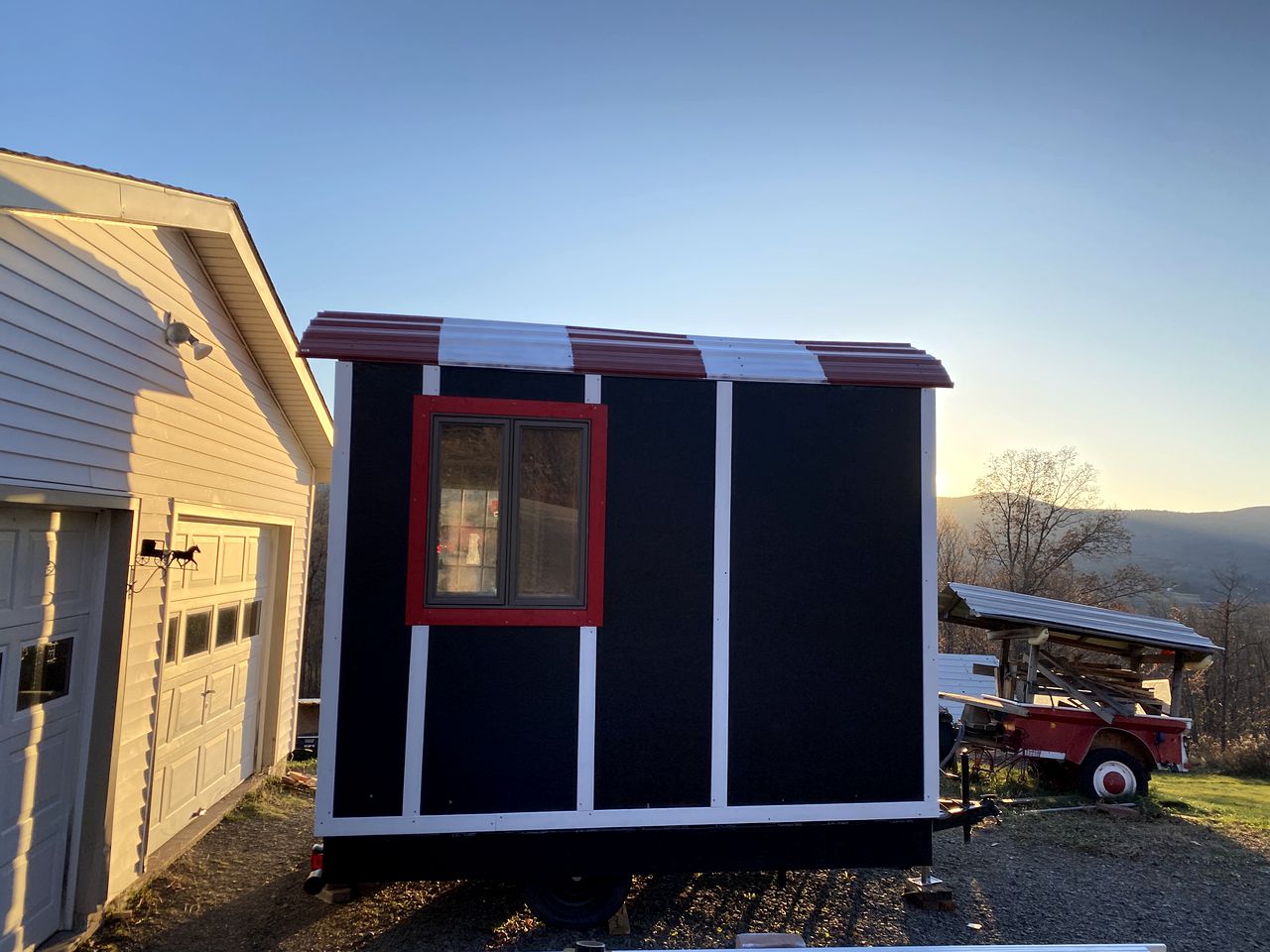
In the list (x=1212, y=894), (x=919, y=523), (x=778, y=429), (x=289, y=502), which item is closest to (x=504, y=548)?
(x=778, y=429)

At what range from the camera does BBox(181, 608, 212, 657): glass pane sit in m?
5.84

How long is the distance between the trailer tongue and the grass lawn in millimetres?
468

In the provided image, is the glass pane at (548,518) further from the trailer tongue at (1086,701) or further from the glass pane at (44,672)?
the trailer tongue at (1086,701)

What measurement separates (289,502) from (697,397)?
5602 millimetres

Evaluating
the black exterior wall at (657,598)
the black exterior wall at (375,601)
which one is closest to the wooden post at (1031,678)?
the black exterior wall at (657,598)

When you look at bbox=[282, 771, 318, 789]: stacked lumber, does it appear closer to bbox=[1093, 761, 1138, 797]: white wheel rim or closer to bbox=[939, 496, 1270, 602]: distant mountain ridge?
bbox=[1093, 761, 1138, 797]: white wheel rim

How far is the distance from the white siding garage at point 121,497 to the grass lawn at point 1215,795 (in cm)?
953

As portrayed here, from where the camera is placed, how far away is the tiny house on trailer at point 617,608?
12.9ft

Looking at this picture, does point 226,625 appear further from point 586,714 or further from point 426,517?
point 586,714

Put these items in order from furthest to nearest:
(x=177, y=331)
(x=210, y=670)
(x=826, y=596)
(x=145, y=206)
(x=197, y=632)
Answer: (x=210, y=670) < (x=197, y=632) < (x=177, y=331) < (x=145, y=206) < (x=826, y=596)

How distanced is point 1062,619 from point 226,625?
8457 millimetres

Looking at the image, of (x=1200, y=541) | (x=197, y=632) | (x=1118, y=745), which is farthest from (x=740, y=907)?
(x=1200, y=541)

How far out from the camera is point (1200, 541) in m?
89.3

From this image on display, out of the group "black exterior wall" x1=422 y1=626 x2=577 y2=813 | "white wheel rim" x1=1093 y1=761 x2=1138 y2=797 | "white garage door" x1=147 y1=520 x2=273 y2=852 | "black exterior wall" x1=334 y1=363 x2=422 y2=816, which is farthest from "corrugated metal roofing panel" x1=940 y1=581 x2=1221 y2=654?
"white garage door" x1=147 y1=520 x2=273 y2=852
